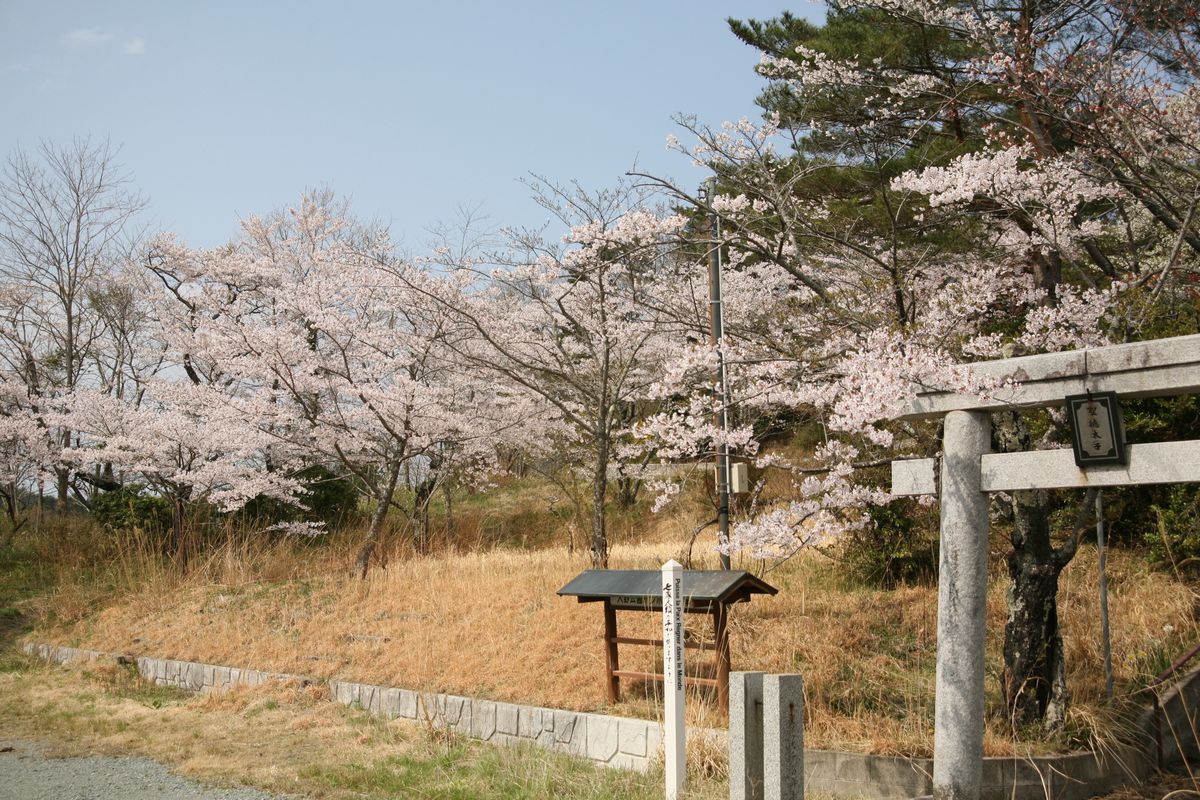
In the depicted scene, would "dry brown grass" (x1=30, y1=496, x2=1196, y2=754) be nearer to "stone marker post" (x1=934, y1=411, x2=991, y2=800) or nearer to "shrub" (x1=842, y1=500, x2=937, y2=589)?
"shrub" (x1=842, y1=500, x2=937, y2=589)

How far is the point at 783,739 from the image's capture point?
3.98 m

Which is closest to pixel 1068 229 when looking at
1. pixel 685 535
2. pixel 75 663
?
pixel 685 535

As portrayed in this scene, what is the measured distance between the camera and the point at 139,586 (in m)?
12.9

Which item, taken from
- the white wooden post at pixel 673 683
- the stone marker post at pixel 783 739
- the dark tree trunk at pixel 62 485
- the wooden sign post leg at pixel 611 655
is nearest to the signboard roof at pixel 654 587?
the wooden sign post leg at pixel 611 655

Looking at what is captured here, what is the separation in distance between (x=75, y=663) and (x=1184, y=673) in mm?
10902

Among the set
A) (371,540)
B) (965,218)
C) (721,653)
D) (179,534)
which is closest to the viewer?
(721,653)

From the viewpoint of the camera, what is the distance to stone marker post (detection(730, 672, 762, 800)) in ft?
13.7

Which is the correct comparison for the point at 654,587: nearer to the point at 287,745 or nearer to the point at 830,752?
the point at 830,752

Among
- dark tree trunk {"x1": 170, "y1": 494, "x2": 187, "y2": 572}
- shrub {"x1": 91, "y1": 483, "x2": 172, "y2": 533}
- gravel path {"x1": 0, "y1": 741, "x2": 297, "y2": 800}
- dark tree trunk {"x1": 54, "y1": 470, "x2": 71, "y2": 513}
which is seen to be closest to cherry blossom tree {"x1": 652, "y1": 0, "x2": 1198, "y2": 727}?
gravel path {"x1": 0, "y1": 741, "x2": 297, "y2": 800}

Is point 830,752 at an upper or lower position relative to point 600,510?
lower

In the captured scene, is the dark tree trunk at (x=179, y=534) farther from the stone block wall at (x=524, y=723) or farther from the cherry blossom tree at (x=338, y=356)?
the stone block wall at (x=524, y=723)

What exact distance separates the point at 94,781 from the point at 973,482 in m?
5.94

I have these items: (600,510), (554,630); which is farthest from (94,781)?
(600,510)

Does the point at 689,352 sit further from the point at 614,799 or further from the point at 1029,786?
the point at 1029,786
